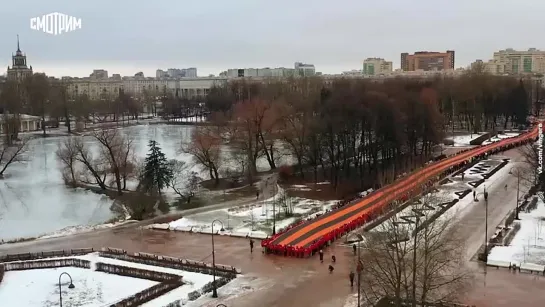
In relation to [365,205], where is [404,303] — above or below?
below

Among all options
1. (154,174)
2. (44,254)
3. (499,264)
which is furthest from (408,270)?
(154,174)

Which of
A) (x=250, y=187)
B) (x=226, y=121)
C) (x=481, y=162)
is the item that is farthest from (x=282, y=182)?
(x=481, y=162)

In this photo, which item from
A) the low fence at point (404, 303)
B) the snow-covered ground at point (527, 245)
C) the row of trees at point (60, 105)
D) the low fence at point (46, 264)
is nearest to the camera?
the low fence at point (404, 303)

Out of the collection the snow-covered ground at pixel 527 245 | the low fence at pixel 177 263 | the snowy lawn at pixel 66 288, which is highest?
the snow-covered ground at pixel 527 245

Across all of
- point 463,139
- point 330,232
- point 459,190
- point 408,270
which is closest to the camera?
point 408,270

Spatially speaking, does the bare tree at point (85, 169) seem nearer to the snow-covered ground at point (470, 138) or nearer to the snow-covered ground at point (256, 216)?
the snow-covered ground at point (256, 216)

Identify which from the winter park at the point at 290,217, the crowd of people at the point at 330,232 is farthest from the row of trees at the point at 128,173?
the crowd of people at the point at 330,232

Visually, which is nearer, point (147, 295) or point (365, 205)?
point (147, 295)

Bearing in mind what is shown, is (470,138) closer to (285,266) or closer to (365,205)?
(365,205)
